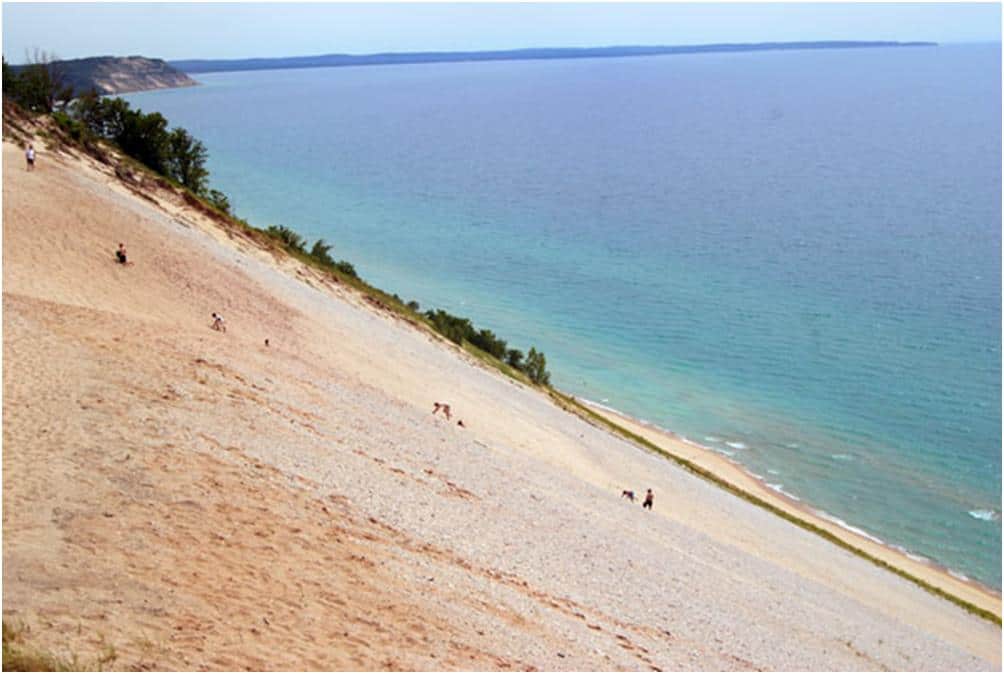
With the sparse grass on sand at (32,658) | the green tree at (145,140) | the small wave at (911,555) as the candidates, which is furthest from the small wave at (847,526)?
the green tree at (145,140)

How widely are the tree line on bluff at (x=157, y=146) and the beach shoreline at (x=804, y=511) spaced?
15.3 feet

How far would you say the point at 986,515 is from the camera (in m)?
31.4

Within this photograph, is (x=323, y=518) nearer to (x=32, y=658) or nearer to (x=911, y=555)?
(x=32, y=658)

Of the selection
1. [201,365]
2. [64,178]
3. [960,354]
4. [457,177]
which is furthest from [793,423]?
[457,177]

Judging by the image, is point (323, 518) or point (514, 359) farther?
point (514, 359)

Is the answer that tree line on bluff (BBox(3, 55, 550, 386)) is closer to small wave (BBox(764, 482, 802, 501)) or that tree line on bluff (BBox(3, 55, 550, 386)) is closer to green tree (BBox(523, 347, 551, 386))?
green tree (BBox(523, 347, 551, 386))

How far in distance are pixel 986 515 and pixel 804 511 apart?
622 centimetres

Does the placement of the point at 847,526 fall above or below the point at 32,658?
above

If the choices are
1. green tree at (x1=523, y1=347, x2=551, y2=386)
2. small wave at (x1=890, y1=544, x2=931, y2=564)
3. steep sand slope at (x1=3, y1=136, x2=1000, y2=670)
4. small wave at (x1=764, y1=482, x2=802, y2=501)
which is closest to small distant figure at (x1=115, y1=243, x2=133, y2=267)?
steep sand slope at (x1=3, y1=136, x2=1000, y2=670)

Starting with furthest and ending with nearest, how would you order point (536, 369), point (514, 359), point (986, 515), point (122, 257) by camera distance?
point (514, 359) → point (536, 369) → point (986, 515) → point (122, 257)

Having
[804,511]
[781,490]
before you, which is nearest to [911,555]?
[804,511]

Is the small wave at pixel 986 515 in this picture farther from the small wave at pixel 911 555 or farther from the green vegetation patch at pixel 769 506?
the green vegetation patch at pixel 769 506

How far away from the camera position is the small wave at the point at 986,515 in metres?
31.2

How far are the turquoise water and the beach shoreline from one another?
582 mm
